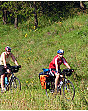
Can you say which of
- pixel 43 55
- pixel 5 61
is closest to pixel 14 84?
pixel 5 61

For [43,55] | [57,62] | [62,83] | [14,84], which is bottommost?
[14,84]

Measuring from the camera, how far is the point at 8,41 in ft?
62.0

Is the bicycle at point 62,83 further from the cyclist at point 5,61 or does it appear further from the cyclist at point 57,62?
the cyclist at point 5,61

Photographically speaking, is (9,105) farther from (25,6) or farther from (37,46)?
(25,6)

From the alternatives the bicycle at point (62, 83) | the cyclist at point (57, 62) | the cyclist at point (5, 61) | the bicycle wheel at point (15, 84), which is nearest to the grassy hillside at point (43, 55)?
the bicycle at point (62, 83)

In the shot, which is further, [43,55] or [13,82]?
[43,55]

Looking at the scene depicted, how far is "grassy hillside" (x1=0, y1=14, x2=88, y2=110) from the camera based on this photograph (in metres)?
6.54

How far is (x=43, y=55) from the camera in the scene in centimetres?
1452

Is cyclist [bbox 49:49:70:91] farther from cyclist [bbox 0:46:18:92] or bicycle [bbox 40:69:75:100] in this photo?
cyclist [bbox 0:46:18:92]

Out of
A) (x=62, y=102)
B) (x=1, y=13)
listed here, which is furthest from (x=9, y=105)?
(x=1, y=13)

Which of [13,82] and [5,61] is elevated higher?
[5,61]

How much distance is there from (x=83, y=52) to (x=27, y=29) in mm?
8723

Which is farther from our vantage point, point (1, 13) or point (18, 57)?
point (1, 13)

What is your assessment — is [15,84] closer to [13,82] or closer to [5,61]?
[13,82]
